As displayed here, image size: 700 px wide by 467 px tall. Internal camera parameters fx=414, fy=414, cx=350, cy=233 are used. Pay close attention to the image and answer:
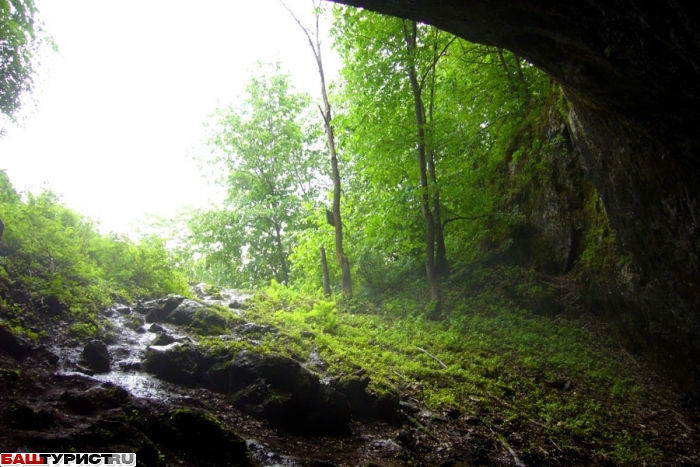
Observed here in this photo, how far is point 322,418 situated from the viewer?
219 inches

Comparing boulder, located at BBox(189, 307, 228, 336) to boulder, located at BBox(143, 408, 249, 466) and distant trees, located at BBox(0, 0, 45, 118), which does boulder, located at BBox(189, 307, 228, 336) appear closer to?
boulder, located at BBox(143, 408, 249, 466)

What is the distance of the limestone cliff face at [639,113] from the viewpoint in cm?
505

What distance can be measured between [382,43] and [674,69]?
31.0 ft

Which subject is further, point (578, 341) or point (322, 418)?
point (578, 341)

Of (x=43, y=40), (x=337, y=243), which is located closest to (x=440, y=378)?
(x=337, y=243)

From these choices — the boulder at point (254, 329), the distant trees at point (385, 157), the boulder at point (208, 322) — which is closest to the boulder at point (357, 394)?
the boulder at point (254, 329)

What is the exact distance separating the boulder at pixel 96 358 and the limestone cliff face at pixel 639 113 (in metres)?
6.01

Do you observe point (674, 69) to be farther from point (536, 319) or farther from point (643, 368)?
point (536, 319)

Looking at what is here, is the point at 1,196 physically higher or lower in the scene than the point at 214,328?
higher

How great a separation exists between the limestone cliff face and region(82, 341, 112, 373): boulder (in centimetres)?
601

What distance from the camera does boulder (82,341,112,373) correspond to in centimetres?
584

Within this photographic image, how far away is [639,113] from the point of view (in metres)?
6.42

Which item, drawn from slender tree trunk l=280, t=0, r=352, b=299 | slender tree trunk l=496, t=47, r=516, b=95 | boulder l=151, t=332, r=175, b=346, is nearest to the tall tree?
slender tree trunk l=280, t=0, r=352, b=299

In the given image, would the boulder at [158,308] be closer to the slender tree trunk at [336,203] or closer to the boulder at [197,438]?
the boulder at [197,438]
